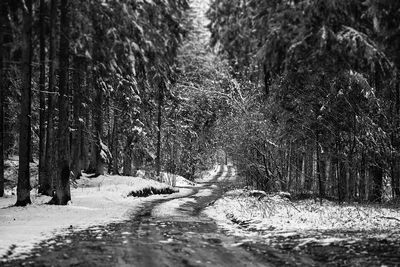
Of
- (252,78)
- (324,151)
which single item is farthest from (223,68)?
(252,78)

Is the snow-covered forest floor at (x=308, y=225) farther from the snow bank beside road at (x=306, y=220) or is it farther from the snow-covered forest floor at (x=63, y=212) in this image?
the snow-covered forest floor at (x=63, y=212)

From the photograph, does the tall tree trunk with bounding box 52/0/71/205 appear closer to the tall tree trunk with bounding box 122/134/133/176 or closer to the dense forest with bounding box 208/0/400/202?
the dense forest with bounding box 208/0/400/202

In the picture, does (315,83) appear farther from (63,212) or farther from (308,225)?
(63,212)

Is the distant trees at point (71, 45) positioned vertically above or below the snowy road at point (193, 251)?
above

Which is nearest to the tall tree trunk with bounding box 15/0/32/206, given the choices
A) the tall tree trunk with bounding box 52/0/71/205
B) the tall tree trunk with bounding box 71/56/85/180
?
the tall tree trunk with bounding box 52/0/71/205

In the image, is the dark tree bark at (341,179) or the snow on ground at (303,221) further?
the dark tree bark at (341,179)

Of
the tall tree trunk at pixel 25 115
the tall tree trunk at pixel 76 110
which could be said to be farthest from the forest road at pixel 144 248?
the tall tree trunk at pixel 76 110

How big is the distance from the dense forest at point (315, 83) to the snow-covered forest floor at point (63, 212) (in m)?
6.49

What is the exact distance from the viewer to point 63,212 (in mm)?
15898

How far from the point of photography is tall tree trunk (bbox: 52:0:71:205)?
55.5 feet

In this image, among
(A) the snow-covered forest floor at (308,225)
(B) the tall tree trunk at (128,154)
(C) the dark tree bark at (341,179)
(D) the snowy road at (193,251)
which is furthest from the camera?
(B) the tall tree trunk at (128,154)

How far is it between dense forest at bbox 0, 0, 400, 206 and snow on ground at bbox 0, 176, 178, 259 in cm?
118

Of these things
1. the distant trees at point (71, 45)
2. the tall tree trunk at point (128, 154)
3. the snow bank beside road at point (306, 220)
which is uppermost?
the distant trees at point (71, 45)

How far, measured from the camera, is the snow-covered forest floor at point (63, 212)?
10.3m
